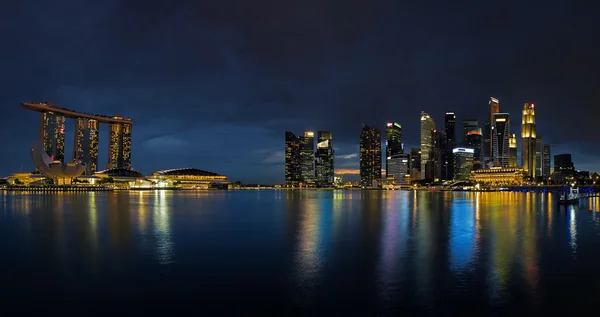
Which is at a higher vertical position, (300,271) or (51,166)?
(51,166)

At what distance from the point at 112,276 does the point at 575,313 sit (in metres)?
15.1

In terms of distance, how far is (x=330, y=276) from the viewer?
1652cm

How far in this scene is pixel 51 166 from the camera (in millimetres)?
162250

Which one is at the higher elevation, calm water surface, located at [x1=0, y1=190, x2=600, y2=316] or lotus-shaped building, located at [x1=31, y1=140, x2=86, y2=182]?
lotus-shaped building, located at [x1=31, y1=140, x2=86, y2=182]

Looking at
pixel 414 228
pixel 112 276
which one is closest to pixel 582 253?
pixel 414 228

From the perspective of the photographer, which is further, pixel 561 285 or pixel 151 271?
pixel 151 271

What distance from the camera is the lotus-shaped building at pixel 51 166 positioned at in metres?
157

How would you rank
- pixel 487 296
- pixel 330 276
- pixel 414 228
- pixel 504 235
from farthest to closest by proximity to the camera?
pixel 414 228, pixel 504 235, pixel 330 276, pixel 487 296

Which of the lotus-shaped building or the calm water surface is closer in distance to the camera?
the calm water surface

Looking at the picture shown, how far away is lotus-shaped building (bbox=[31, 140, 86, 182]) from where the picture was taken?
157250 mm

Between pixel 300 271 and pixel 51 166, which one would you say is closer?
pixel 300 271

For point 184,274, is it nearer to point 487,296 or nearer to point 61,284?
point 61,284

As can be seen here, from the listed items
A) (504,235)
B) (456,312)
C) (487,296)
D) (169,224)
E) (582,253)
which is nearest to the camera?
(456,312)

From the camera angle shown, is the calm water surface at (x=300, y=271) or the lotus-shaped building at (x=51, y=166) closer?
the calm water surface at (x=300, y=271)
